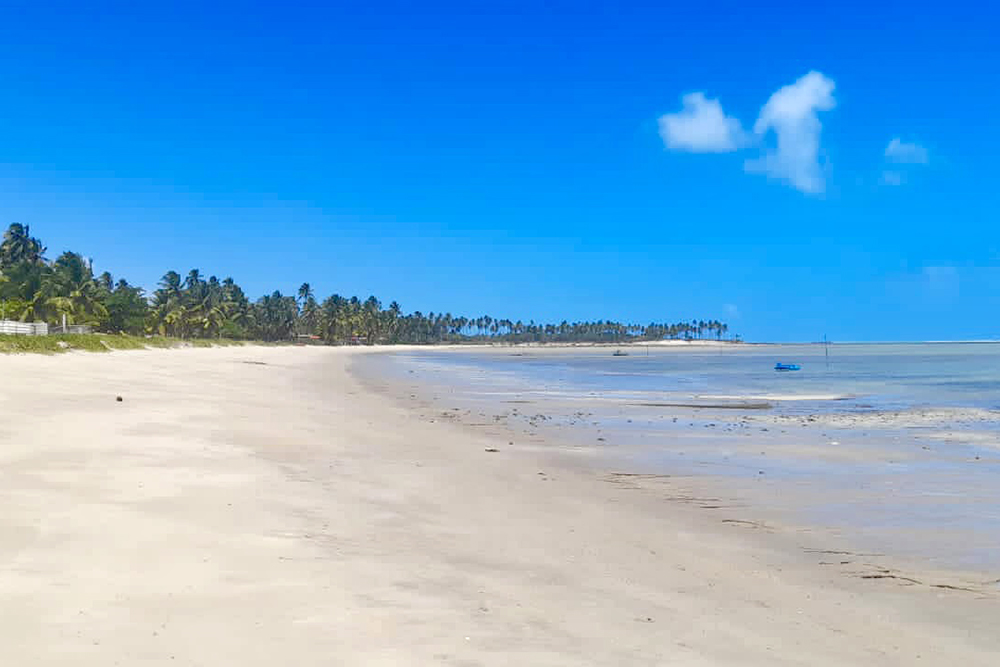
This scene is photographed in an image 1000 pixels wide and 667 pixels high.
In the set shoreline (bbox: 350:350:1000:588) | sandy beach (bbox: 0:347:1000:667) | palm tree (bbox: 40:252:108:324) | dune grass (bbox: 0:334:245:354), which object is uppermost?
palm tree (bbox: 40:252:108:324)

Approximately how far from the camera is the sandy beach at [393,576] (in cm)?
497

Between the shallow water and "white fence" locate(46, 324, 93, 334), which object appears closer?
the shallow water

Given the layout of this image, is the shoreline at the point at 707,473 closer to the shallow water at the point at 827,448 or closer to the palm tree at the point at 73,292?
the shallow water at the point at 827,448

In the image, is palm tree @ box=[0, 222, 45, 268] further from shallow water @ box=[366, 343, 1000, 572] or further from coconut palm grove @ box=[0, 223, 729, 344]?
shallow water @ box=[366, 343, 1000, 572]

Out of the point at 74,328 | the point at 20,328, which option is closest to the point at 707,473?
the point at 20,328

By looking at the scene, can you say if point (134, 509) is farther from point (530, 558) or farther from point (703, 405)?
point (703, 405)

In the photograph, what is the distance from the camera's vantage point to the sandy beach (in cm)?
497

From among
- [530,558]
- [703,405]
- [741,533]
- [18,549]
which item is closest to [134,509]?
[18,549]

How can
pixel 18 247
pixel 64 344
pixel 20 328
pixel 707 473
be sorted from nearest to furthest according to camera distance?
1. pixel 707 473
2. pixel 64 344
3. pixel 20 328
4. pixel 18 247

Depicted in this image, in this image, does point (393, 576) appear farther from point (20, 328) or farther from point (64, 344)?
point (20, 328)

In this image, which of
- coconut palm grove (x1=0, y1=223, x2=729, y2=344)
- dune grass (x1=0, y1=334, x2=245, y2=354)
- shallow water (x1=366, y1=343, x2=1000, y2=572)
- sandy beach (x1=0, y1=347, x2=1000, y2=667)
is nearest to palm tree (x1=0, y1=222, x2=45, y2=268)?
coconut palm grove (x1=0, y1=223, x2=729, y2=344)

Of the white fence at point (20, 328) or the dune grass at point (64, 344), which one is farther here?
the white fence at point (20, 328)

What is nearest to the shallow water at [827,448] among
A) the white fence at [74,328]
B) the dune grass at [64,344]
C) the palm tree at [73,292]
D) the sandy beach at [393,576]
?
the sandy beach at [393,576]

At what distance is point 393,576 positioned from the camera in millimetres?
6488
